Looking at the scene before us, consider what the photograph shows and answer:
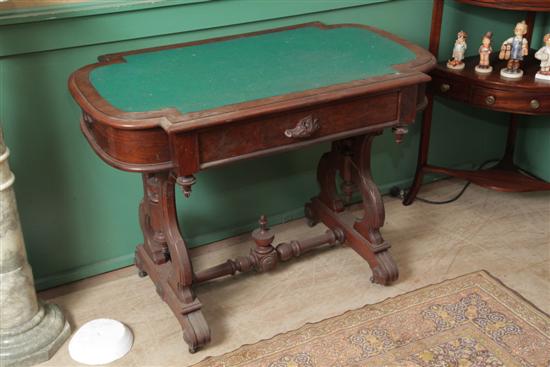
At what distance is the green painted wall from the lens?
8.61 ft

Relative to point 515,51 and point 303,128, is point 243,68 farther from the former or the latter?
point 515,51

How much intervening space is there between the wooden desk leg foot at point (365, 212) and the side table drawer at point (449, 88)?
2.05 ft

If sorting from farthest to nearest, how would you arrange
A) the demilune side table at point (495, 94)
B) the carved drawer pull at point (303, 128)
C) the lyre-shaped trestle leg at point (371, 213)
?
the demilune side table at point (495, 94), the lyre-shaped trestle leg at point (371, 213), the carved drawer pull at point (303, 128)

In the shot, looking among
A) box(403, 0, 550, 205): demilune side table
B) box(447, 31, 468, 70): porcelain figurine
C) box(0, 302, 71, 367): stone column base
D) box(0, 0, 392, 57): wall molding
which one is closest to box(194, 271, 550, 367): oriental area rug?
box(0, 302, 71, 367): stone column base

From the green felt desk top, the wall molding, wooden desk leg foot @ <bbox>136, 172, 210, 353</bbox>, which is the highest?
the wall molding

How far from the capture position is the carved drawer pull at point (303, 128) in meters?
2.27

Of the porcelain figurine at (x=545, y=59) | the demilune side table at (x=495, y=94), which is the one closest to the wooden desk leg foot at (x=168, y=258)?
the demilune side table at (x=495, y=94)

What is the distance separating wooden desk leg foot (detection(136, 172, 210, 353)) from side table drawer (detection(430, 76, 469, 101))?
1.44 metres

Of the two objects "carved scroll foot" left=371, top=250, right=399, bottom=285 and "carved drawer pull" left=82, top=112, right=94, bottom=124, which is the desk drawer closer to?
"carved drawer pull" left=82, top=112, right=94, bottom=124

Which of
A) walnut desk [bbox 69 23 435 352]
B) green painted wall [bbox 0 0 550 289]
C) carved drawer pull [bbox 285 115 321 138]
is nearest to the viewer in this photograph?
walnut desk [bbox 69 23 435 352]

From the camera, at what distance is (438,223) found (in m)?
3.39

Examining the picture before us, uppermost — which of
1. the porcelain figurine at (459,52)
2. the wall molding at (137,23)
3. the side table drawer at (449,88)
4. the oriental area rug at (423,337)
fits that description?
the wall molding at (137,23)

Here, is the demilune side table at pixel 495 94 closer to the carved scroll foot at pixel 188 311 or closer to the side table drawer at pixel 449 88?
the side table drawer at pixel 449 88

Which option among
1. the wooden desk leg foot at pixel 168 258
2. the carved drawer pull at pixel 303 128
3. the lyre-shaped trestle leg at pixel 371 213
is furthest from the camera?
the lyre-shaped trestle leg at pixel 371 213
